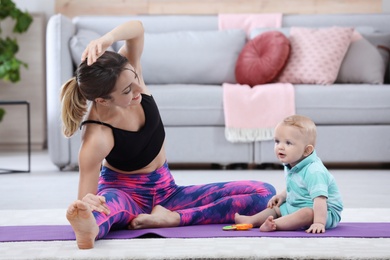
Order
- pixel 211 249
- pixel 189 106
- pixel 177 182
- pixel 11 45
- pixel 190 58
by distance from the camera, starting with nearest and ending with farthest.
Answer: pixel 211 249
pixel 177 182
pixel 189 106
pixel 190 58
pixel 11 45

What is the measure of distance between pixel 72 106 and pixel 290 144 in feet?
1.90

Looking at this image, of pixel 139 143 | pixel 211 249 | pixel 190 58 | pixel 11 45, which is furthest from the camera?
pixel 11 45

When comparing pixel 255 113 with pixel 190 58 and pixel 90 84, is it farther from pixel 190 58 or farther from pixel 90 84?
pixel 90 84

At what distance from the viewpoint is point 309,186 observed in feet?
6.53

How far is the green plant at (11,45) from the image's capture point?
4907 millimetres

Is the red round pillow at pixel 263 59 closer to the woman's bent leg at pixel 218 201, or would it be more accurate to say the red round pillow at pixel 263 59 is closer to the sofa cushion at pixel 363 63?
the sofa cushion at pixel 363 63

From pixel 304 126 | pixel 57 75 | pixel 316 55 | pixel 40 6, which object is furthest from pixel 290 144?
pixel 40 6

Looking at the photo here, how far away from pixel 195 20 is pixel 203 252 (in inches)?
122

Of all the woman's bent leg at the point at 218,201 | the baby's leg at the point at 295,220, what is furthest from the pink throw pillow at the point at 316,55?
the baby's leg at the point at 295,220

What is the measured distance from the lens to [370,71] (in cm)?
420

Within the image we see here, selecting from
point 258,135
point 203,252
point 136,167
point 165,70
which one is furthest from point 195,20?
point 203,252

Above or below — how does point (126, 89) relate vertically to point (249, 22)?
above

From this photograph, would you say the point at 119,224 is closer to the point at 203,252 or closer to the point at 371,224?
the point at 203,252

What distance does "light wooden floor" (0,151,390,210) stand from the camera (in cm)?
278
